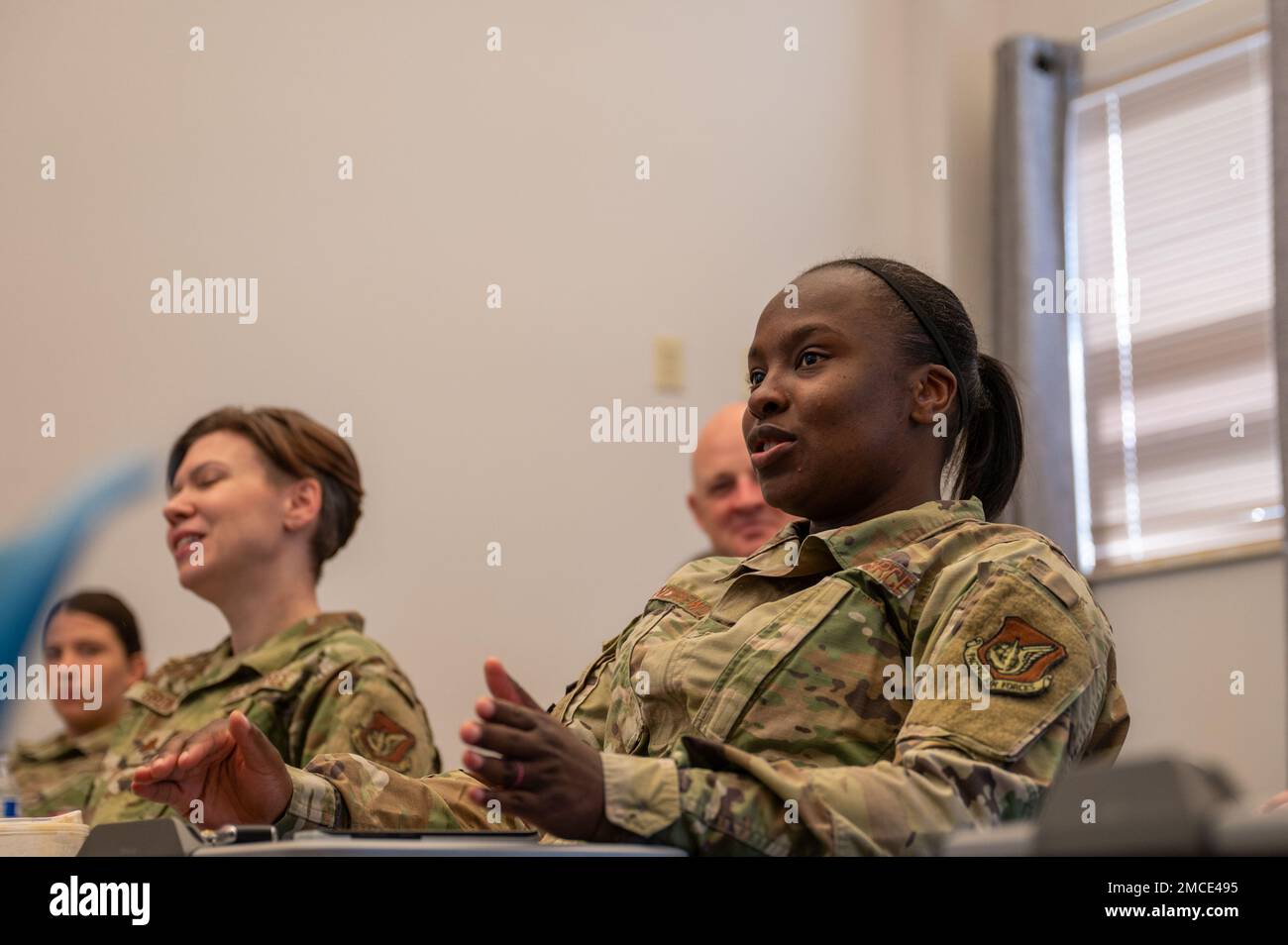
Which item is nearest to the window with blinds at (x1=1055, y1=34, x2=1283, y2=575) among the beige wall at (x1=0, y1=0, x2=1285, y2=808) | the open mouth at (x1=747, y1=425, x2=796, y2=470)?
the beige wall at (x1=0, y1=0, x2=1285, y2=808)

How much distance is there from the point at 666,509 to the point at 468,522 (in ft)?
1.70

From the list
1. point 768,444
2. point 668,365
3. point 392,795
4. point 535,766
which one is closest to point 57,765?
point 668,365

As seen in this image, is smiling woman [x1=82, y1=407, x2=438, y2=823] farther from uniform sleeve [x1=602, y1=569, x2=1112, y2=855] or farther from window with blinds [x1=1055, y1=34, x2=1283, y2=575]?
window with blinds [x1=1055, y1=34, x2=1283, y2=575]

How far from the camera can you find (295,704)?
226 centimetres

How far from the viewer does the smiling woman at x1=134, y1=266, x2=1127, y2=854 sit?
1111 millimetres

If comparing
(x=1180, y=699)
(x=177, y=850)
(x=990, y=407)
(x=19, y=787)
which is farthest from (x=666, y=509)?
(x=177, y=850)

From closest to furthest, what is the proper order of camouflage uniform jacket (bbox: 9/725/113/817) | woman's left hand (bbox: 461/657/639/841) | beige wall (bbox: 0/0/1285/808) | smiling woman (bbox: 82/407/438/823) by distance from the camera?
woman's left hand (bbox: 461/657/639/841), smiling woman (bbox: 82/407/438/823), camouflage uniform jacket (bbox: 9/725/113/817), beige wall (bbox: 0/0/1285/808)

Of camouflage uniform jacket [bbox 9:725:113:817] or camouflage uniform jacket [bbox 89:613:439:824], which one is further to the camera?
camouflage uniform jacket [bbox 9:725:113:817]

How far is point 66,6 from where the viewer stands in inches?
135

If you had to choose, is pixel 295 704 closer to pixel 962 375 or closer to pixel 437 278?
pixel 962 375

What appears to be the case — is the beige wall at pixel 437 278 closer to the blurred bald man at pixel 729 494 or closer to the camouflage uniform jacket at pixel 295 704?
the blurred bald man at pixel 729 494

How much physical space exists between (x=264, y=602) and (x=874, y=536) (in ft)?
4.37

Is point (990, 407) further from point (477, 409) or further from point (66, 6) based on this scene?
point (66, 6)
